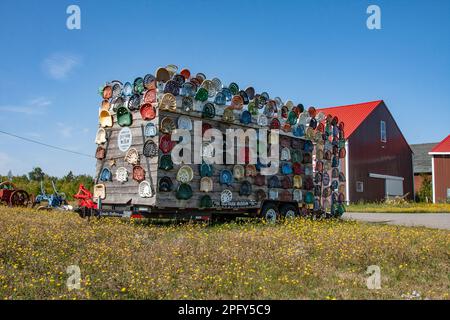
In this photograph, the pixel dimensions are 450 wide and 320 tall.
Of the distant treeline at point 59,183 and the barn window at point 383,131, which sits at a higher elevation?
the barn window at point 383,131

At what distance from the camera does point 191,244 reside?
811 centimetres

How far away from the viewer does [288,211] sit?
14.1 m

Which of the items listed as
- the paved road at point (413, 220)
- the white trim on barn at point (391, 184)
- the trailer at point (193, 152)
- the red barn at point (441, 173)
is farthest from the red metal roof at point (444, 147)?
the trailer at point (193, 152)

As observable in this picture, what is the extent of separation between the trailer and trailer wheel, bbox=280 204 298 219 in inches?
1.2

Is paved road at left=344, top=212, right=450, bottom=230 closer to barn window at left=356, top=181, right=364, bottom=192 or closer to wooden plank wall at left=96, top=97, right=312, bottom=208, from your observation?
wooden plank wall at left=96, top=97, right=312, bottom=208

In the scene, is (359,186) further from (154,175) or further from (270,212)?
(154,175)

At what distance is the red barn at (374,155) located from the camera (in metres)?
30.0

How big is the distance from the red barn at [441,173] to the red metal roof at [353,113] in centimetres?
620

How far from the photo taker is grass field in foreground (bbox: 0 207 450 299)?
5426 mm

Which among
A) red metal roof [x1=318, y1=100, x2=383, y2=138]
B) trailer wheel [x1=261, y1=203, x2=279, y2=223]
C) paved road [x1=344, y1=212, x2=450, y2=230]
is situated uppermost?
red metal roof [x1=318, y1=100, x2=383, y2=138]

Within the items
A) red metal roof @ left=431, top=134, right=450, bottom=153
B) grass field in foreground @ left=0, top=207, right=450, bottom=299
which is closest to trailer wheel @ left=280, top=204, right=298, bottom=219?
grass field in foreground @ left=0, top=207, right=450, bottom=299

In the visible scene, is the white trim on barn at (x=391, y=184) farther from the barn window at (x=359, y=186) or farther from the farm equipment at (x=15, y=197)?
the farm equipment at (x=15, y=197)
